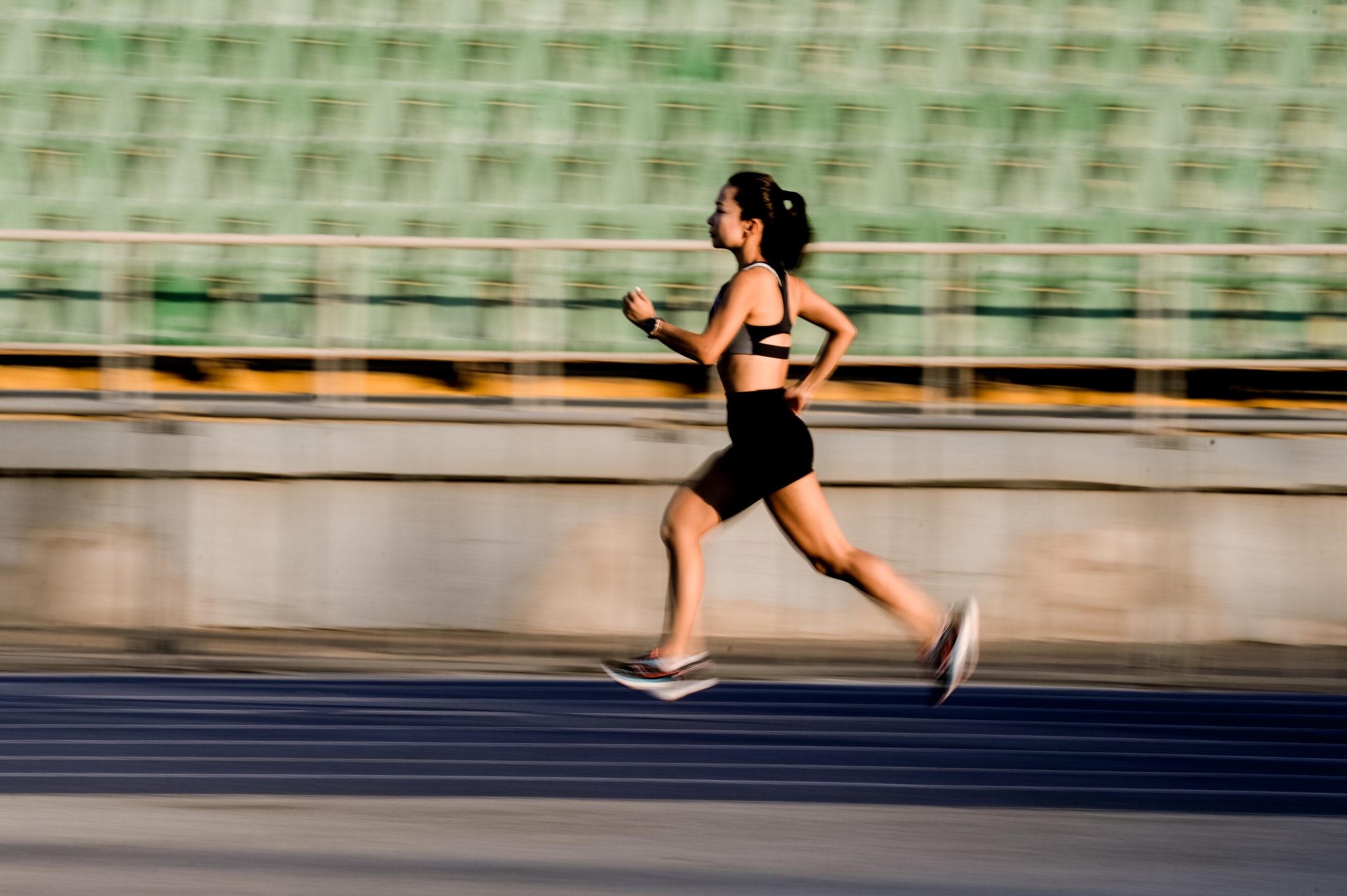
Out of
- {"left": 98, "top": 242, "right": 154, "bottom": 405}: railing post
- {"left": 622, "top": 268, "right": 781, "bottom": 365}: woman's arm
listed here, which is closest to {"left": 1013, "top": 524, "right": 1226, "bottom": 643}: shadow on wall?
{"left": 622, "top": 268, "right": 781, "bottom": 365}: woman's arm

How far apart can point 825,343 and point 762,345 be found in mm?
389

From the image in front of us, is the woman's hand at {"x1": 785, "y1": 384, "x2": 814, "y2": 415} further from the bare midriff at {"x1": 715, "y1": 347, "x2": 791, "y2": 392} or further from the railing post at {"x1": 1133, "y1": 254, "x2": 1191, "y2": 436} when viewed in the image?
the railing post at {"x1": 1133, "y1": 254, "x2": 1191, "y2": 436}

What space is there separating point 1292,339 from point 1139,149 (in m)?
3.43

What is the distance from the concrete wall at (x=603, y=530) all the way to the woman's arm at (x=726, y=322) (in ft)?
9.92

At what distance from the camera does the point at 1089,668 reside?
829 centimetres

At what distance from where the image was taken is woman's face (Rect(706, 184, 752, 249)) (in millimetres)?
5918

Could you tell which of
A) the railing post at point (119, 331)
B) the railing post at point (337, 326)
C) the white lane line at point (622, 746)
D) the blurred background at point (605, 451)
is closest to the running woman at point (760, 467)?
the white lane line at point (622, 746)

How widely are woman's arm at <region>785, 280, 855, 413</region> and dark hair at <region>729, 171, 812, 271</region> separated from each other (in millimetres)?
116

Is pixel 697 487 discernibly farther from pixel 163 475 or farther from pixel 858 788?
pixel 163 475

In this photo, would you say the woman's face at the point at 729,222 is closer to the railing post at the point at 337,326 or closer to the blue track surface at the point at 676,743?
the blue track surface at the point at 676,743

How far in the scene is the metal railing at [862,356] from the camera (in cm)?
891

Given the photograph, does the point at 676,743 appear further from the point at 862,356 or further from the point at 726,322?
the point at 862,356

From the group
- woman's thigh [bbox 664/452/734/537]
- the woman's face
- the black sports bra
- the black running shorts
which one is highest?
the woman's face

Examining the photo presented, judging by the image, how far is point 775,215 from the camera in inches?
236
